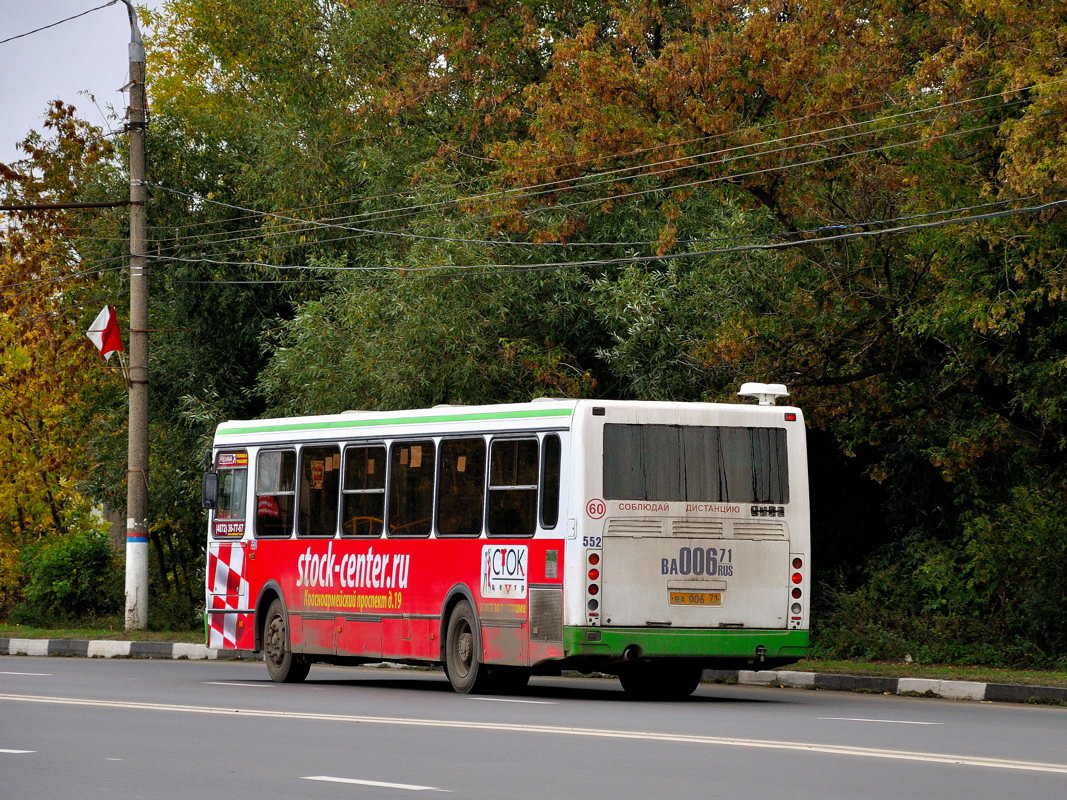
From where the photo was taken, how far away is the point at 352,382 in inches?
1194

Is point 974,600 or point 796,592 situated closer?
point 796,592

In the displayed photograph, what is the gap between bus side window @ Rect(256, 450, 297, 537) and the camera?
22.4m

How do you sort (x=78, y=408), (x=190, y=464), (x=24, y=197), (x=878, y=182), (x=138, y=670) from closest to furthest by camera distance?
(x=138, y=670) → (x=878, y=182) → (x=190, y=464) → (x=78, y=408) → (x=24, y=197)

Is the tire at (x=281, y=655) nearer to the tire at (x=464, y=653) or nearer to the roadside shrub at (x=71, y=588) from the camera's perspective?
the tire at (x=464, y=653)

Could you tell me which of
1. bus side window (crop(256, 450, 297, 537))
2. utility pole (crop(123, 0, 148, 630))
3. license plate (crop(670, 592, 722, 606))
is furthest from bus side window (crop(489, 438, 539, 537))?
utility pole (crop(123, 0, 148, 630))

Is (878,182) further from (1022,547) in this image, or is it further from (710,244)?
(1022,547)

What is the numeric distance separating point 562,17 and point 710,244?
11.2 meters

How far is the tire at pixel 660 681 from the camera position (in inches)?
763

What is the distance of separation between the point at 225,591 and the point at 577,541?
6943 mm

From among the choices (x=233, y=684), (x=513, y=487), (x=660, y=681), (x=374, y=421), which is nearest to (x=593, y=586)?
(x=513, y=487)

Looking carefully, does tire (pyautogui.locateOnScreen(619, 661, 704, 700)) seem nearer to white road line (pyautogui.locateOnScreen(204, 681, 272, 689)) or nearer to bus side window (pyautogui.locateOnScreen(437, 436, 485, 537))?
bus side window (pyautogui.locateOnScreen(437, 436, 485, 537))

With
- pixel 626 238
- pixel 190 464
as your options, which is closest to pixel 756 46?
pixel 626 238

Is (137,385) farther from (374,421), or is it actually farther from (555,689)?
(555,689)

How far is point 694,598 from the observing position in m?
18.4
